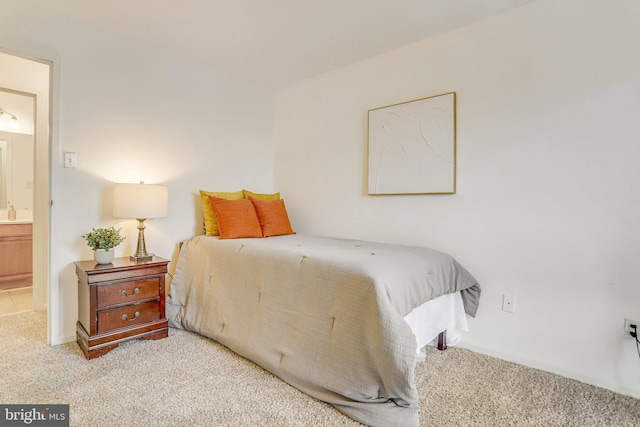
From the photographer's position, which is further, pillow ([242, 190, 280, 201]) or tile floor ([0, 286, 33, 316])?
pillow ([242, 190, 280, 201])

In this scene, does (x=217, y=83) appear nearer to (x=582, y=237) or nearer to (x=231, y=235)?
(x=231, y=235)

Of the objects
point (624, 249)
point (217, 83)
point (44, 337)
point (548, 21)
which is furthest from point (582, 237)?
point (44, 337)

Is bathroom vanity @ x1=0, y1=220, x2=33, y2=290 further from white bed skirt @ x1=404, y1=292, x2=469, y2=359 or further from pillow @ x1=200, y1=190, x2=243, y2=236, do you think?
white bed skirt @ x1=404, y1=292, x2=469, y2=359

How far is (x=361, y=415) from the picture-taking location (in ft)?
4.61

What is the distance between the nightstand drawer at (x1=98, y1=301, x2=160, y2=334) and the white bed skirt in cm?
173

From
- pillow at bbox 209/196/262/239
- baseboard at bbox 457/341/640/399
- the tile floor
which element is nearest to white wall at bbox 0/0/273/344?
pillow at bbox 209/196/262/239

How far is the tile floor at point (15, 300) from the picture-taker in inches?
113

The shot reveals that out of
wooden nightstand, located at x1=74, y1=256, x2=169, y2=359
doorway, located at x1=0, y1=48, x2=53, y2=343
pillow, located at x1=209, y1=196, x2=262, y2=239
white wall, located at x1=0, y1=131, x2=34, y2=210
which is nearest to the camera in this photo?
wooden nightstand, located at x1=74, y1=256, x2=169, y2=359

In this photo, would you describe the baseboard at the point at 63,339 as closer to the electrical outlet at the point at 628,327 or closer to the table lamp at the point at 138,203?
the table lamp at the point at 138,203

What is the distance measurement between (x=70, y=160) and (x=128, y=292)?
99cm

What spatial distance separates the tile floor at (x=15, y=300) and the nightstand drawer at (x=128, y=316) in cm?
150

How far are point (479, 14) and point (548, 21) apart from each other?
1.30 ft

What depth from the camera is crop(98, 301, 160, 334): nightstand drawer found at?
2027 millimetres

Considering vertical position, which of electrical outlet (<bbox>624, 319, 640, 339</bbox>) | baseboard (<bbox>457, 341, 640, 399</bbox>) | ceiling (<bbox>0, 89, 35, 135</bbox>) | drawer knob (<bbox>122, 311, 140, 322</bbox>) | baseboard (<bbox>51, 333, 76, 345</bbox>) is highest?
ceiling (<bbox>0, 89, 35, 135</bbox>)
